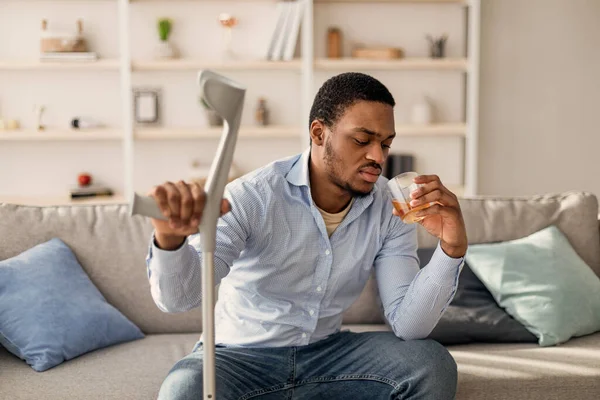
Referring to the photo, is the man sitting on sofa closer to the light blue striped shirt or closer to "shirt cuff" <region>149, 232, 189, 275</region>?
the light blue striped shirt

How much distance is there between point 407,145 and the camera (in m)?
5.20

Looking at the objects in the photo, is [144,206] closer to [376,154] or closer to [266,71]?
[376,154]

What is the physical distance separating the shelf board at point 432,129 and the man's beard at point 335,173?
290cm

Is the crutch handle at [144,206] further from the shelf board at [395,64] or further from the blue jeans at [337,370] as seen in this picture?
the shelf board at [395,64]

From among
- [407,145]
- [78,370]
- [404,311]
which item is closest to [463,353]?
[404,311]

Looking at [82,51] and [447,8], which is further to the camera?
[447,8]

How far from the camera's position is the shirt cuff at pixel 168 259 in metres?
1.54

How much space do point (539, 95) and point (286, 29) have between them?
1650 millimetres

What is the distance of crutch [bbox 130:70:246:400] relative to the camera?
1115 mm

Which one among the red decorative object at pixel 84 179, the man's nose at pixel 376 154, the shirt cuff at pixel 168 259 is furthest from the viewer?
the red decorative object at pixel 84 179

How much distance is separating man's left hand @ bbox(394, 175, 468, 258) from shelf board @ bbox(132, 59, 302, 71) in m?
3.01

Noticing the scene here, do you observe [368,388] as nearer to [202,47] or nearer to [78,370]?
[78,370]

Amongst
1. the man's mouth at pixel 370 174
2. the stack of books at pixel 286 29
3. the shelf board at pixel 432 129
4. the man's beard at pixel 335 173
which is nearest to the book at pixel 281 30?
the stack of books at pixel 286 29

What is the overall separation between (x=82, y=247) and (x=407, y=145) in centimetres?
295
